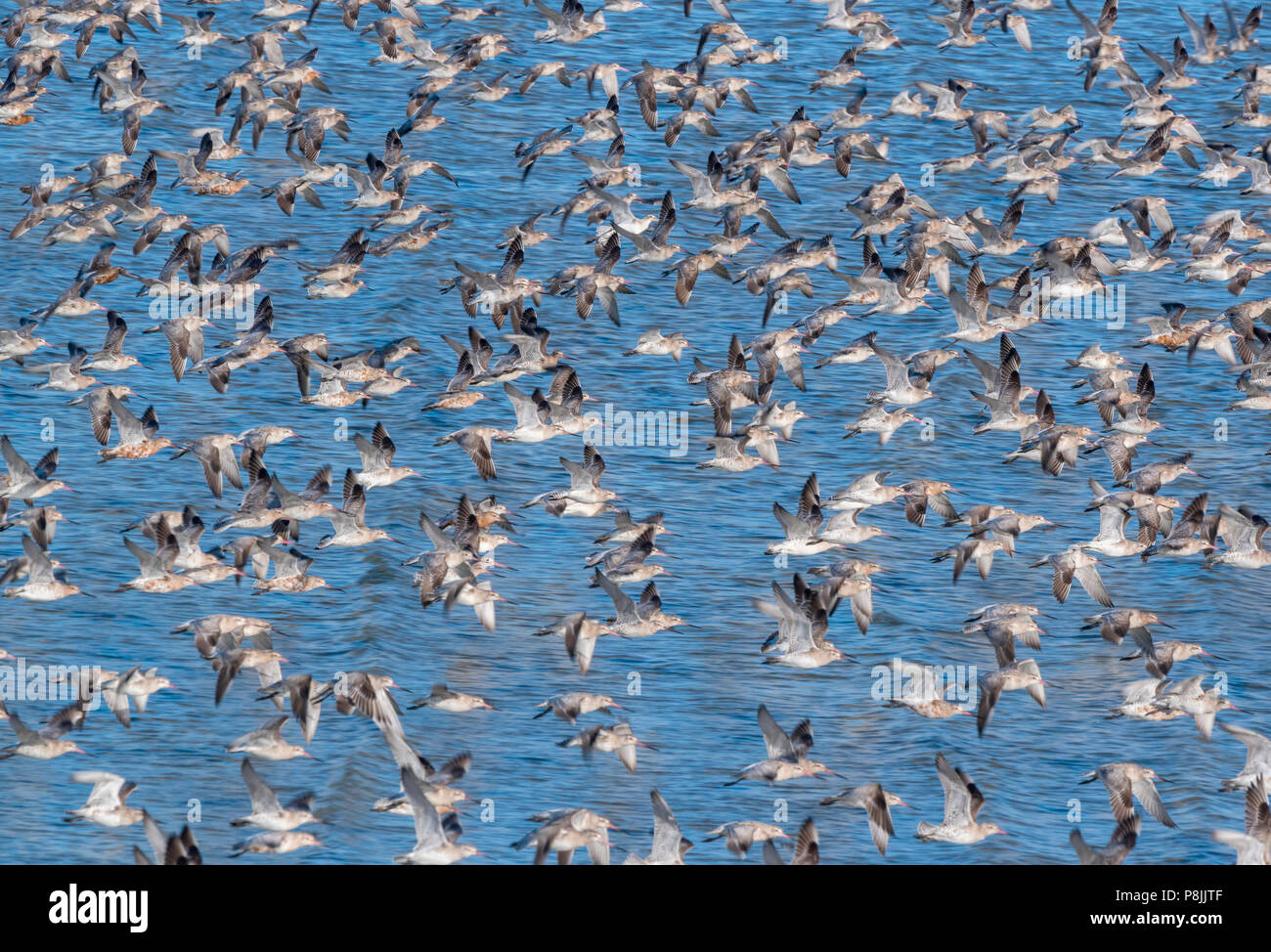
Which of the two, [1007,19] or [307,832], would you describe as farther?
[1007,19]

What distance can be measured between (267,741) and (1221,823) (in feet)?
50.7

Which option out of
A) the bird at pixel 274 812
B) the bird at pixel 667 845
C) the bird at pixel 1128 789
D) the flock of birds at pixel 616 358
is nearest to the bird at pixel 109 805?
the flock of birds at pixel 616 358

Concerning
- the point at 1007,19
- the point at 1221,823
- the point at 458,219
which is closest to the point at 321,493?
the point at 1221,823

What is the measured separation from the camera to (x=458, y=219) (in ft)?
199

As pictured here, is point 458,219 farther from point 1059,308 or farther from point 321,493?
point 321,493

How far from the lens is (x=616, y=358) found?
53.9m

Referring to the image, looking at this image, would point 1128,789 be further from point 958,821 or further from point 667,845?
point 667,845

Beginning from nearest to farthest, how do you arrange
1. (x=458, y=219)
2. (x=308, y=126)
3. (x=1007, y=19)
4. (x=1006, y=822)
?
(x=1006, y=822)
(x=308, y=126)
(x=458, y=219)
(x=1007, y=19)

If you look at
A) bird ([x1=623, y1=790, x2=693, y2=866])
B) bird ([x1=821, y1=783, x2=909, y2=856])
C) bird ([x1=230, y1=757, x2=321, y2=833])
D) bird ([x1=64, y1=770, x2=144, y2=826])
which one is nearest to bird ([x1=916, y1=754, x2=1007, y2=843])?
bird ([x1=821, y1=783, x2=909, y2=856])

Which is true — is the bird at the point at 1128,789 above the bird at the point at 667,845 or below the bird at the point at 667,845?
below

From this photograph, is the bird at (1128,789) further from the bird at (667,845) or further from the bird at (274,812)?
the bird at (274,812)

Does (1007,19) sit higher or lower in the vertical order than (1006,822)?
higher

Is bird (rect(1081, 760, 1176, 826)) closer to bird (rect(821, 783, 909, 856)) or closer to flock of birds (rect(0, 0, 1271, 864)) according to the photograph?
flock of birds (rect(0, 0, 1271, 864))

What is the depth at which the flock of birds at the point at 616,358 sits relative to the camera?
3541 cm
